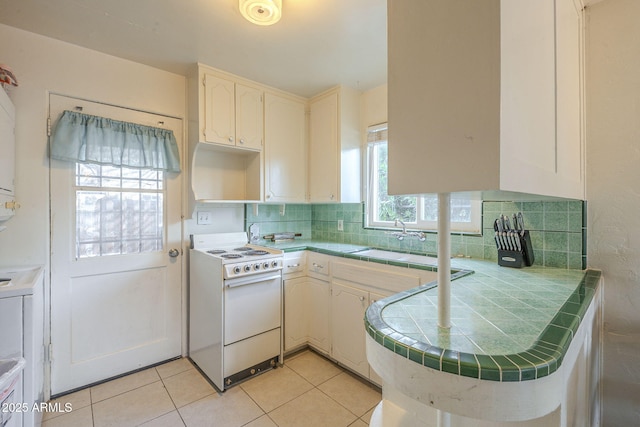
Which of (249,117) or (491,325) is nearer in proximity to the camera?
(491,325)

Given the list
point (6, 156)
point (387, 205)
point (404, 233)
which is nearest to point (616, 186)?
point (404, 233)

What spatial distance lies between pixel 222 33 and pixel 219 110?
0.63 metres

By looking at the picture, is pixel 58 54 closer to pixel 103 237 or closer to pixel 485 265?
pixel 103 237

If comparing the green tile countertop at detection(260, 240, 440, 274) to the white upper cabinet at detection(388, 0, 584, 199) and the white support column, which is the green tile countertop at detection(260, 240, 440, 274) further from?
the white upper cabinet at detection(388, 0, 584, 199)

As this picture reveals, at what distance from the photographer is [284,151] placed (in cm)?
278

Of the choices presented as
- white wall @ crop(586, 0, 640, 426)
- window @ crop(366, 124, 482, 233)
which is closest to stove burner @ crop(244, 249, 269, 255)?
window @ crop(366, 124, 482, 233)

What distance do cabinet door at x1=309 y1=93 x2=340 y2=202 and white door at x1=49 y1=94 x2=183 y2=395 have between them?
1.27 metres

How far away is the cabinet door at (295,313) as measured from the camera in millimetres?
2401

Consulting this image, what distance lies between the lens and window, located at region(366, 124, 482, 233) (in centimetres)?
216

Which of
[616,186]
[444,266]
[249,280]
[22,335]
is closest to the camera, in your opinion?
[444,266]

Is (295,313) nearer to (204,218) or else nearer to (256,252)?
(256,252)

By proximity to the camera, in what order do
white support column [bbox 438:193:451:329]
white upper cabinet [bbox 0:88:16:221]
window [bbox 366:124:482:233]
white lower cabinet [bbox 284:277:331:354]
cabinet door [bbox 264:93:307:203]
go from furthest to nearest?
cabinet door [bbox 264:93:307:203] < white lower cabinet [bbox 284:277:331:354] < window [bbox 366:124:482:233] < white upper cabinet [bbox 0:88:16:221] < white support column [bbox 438:193:451:329]

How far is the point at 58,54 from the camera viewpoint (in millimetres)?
1929

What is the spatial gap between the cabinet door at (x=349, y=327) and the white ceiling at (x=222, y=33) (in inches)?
71.3
